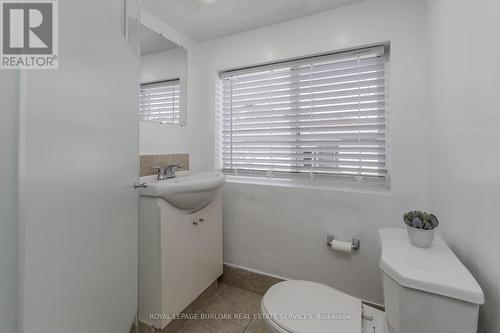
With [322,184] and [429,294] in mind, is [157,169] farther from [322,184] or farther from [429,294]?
[429,294]

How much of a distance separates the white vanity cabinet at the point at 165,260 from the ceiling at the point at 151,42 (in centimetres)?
103

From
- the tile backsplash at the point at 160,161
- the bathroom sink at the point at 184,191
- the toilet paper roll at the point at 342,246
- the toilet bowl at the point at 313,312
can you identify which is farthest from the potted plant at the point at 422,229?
the tile backsplash at the point at 160,161

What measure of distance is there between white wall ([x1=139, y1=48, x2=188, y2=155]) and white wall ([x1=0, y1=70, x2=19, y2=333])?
49.4 inches

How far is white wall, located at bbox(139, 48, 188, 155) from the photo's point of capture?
1.56 m

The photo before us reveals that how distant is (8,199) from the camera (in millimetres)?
316

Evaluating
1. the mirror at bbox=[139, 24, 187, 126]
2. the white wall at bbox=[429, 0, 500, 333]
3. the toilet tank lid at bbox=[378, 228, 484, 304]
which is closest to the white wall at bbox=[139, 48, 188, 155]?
the mirror at bbox=[139, 24, 187, 126]

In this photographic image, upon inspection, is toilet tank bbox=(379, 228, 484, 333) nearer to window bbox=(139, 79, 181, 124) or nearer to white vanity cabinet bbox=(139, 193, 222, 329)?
white vanity cabinet bbox=(139, 193, 222, 329)

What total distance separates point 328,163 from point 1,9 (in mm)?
1592

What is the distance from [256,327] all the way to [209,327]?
0.30 metres

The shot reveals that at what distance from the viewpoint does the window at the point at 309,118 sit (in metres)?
1.50

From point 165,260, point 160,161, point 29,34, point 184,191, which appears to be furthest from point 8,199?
point 160,161

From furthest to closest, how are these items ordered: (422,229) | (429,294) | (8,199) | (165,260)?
(165,260) < (422,229) < (429,294) < (8,199)

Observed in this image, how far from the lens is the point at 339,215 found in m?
1.53

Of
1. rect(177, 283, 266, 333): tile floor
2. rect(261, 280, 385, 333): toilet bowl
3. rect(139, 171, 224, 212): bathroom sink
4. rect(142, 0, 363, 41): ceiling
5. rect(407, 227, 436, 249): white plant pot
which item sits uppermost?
rect(142, 0, 363, 41): ceiling
